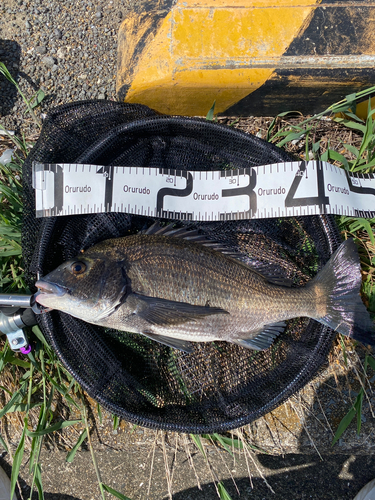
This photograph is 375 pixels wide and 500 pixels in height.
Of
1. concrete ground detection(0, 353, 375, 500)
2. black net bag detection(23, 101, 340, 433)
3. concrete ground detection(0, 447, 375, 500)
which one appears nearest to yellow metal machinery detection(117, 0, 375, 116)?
black net bag detection(23, 101, 340, 433)

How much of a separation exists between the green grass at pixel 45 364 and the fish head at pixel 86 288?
0.74 metres

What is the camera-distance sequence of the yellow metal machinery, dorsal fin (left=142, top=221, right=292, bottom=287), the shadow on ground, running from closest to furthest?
dorsal fin (left=142, top=221, right=292, bottom=287) → the yellow metal machinery → the shadow on ground

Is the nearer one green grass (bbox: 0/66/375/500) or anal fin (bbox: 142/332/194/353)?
anal fin (bbox: 142/332/194/353)

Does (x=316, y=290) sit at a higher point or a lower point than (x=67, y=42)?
lower

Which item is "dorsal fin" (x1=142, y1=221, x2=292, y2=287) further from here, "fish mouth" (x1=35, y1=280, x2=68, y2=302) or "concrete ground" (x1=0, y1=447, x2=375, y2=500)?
"concrete ground" (x1=0, y1=447, x2=375, y2=500)

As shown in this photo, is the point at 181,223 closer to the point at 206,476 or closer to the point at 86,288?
the point at 86,288

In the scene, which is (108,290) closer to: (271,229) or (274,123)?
(271,229)

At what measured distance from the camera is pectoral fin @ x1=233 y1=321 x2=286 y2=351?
2.56 meters

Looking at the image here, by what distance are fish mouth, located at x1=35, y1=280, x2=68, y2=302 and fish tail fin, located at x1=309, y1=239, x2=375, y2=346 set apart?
5.75 feet

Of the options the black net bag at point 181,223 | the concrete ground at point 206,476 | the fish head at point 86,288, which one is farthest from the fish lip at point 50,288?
the concrete ground at point 206,476

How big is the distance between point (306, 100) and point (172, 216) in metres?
1.61

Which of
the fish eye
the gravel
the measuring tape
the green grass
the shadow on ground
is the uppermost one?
the gravel

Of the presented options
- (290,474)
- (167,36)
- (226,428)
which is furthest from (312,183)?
(290,474)

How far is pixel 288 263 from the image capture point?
278 centimetres
